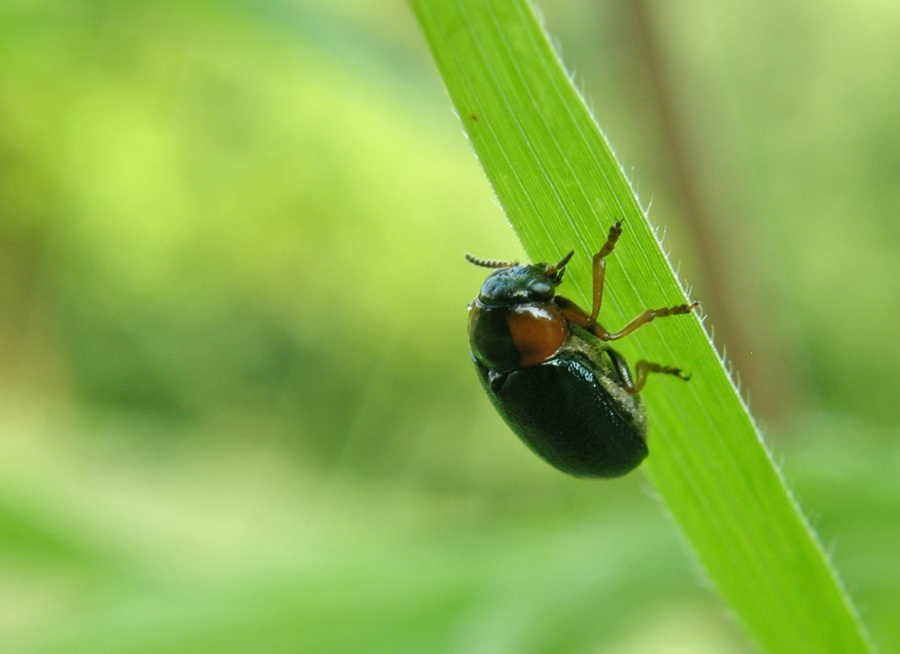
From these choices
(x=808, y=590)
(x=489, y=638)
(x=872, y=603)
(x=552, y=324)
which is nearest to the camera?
(x=808, y=590)

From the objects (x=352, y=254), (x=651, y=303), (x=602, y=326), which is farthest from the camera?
(x=352, y=254)

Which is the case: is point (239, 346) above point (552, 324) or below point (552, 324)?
above

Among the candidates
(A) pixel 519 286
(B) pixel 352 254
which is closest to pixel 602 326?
(A) pixel 519 286

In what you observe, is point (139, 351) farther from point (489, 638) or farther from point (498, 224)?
point (489, 638)

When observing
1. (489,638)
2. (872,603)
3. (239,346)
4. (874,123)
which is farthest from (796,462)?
(239,346)

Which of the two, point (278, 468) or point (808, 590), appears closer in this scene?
point (808, 590)

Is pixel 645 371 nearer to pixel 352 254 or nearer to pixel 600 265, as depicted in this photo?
pixel 600 265

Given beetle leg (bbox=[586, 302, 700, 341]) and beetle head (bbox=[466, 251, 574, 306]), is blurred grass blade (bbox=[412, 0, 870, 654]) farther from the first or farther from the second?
beetle head (bbox=[466, 251, 574, 306])

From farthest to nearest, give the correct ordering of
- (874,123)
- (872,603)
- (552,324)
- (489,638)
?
(874,123)
(872,603)
(489,638)
(552,324)
